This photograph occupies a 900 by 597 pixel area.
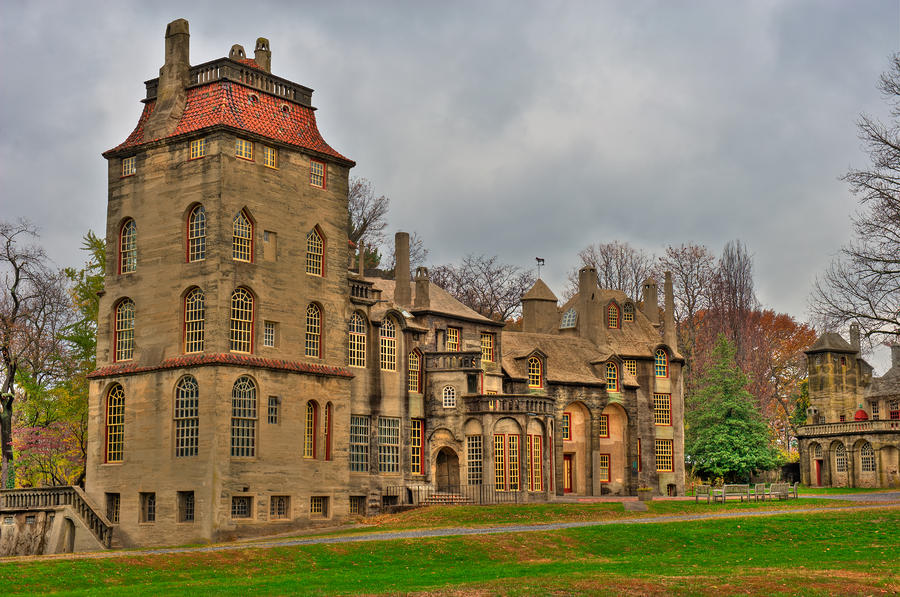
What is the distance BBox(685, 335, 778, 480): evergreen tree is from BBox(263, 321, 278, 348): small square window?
28.2m

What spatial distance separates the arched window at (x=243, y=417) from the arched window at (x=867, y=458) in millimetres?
48349

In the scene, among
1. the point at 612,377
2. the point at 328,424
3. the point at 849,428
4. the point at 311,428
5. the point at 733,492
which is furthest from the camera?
the point at 849,428

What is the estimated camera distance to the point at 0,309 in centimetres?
5369

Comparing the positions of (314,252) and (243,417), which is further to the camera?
(314,252)

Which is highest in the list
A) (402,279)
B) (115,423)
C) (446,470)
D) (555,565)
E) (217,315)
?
(402,279)

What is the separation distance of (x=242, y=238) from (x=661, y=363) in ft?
99.1

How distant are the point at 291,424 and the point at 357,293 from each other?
24.8ft

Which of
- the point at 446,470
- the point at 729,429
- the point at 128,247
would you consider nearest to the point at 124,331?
the point at 128,247

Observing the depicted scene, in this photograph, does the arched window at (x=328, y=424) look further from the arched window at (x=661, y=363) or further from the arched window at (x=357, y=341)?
the arched window at (x=661, y=363)

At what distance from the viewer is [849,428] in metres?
75.4

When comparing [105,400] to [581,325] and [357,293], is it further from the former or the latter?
[581,325]

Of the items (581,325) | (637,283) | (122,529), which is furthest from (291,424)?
(637,283)

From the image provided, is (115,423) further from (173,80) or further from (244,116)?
(173,80)

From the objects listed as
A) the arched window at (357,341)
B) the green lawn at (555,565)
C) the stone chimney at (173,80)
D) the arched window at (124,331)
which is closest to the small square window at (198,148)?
the stone chimney at (173,80)
